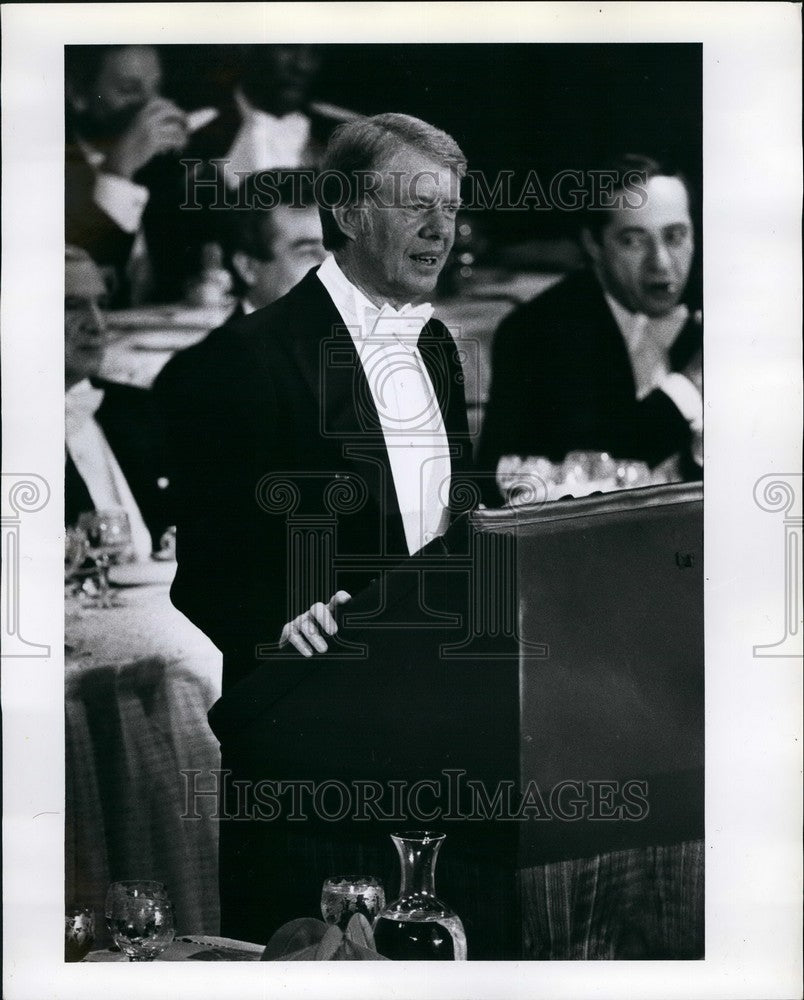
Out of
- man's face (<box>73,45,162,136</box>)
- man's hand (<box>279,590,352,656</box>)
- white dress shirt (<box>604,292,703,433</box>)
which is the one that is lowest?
man's hand (<box>279,590,352,656</box>)

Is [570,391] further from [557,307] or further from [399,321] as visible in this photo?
[399,321]

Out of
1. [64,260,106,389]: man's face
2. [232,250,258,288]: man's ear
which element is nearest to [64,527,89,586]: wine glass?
[64,260,106,389]: man's face

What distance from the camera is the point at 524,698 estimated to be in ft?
6.13

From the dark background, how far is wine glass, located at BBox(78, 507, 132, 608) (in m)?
0.69

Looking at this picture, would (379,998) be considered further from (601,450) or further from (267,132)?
(267,132)

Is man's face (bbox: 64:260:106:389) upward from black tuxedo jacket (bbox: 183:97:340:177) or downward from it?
downward

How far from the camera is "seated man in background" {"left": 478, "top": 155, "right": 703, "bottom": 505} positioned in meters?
1.87

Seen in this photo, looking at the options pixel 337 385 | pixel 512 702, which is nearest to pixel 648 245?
pixel 337 385

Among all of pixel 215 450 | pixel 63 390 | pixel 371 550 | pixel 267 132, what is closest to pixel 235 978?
pixel 371 550

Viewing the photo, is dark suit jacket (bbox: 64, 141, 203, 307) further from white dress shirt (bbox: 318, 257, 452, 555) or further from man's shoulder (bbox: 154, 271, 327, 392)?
white dress shirt (bbox: 318, 257, 452, 555)

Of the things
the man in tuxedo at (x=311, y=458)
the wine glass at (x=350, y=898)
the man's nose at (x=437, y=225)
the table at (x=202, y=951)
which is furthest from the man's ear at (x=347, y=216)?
the table at (x=202, y=951)

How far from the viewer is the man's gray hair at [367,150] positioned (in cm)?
187

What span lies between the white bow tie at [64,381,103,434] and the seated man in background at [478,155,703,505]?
64cm

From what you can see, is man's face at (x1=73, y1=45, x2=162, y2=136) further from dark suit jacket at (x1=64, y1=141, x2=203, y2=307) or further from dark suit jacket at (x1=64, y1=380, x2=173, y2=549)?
dark suit jacket at (x1=64, y1=380, x2=173, y2=549)
